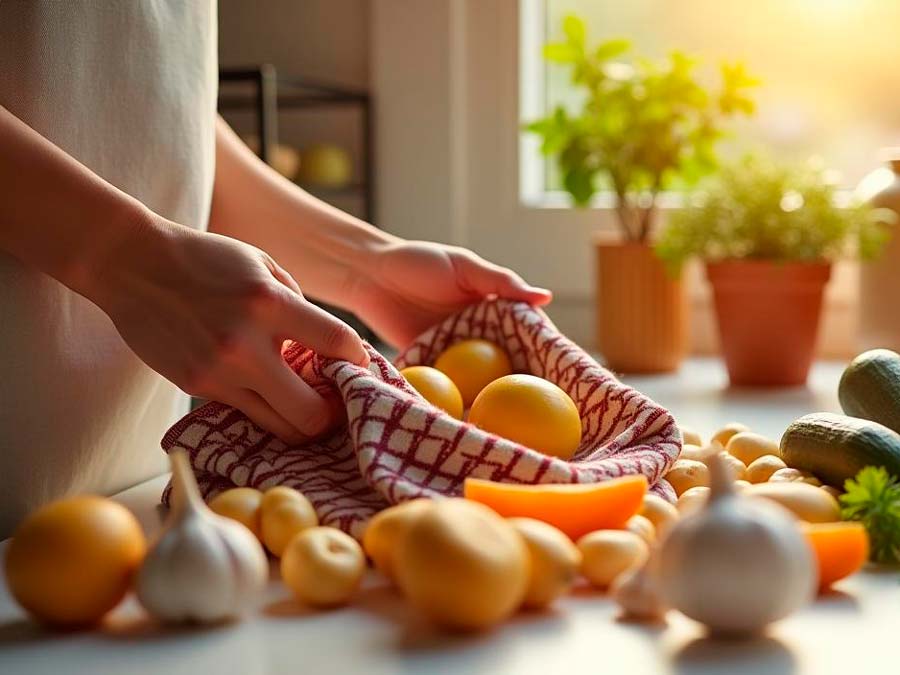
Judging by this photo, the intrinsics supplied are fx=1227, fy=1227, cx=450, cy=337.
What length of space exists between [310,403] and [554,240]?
1271 mm

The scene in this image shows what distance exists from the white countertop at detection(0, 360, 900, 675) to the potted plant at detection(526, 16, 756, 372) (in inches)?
43.7

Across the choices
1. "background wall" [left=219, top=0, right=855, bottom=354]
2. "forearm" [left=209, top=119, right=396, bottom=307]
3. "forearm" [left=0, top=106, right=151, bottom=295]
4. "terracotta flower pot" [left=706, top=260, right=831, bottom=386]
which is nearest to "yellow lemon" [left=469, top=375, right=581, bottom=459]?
"forearm" [left=0, top=106, right=151, bottom=295]

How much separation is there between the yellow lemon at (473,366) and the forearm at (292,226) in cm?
16

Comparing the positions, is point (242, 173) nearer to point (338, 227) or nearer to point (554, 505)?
point (338, 227)

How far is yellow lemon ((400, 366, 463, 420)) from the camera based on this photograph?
78 centimetres

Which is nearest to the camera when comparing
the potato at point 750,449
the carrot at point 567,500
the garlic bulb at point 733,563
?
the garlic bulb at point 733,563

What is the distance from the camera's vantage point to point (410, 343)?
1.02 metres

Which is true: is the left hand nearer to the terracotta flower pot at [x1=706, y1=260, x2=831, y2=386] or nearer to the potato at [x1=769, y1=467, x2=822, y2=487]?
the potato at [x1=769, y1=467, x2=822, y2=487]

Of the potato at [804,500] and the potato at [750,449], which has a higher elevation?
the potato at [804,500]

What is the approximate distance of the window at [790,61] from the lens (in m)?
1.95

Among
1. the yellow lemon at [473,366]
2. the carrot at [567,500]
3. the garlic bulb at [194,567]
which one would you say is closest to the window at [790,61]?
the yellow lemon at [473,366]

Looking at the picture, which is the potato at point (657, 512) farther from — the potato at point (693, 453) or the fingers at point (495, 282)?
the fingers at point (495, 282)

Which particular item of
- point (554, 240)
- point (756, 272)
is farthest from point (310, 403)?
point (554, 240)

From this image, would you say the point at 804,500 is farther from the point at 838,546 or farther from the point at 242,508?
the point at 242,508
